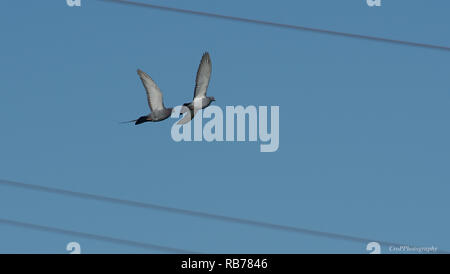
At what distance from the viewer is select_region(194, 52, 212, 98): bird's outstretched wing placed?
1245 inches

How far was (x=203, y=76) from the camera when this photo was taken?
104ft

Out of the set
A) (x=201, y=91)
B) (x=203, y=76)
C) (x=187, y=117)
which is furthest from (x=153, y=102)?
(x=203, y=76)

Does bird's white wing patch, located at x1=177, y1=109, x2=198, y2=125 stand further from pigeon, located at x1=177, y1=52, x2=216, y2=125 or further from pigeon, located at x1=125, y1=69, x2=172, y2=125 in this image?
pigeon, located at x1=125, y1=69, x2=172, y2=125

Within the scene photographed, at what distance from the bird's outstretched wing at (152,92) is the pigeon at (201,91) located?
85 centimetres

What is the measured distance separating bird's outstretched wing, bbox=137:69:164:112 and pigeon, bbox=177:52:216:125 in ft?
2.79

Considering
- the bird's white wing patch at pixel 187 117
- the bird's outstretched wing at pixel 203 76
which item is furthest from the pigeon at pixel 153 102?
the bird's outstretched wing at pixel 203 76

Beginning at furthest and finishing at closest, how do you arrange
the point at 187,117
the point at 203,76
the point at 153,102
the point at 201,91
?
the point at 203,76
the point at 201,91
the point at 187,117
the point at 153,102

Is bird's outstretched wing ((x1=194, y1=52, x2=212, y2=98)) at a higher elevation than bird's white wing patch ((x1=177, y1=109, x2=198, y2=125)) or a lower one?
higher

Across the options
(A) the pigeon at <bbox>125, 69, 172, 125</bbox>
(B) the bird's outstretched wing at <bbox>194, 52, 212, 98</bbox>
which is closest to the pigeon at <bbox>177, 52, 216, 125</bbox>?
(B) the bird's outstretched wing at <bbox>194, 52, 212, 98</bbox>

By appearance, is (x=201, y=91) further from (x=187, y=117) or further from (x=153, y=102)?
(x=153, y=102)

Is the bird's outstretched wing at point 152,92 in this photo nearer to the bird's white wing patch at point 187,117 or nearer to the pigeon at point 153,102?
the pigeon at point 153,102

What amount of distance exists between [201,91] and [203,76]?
21.6 inches
